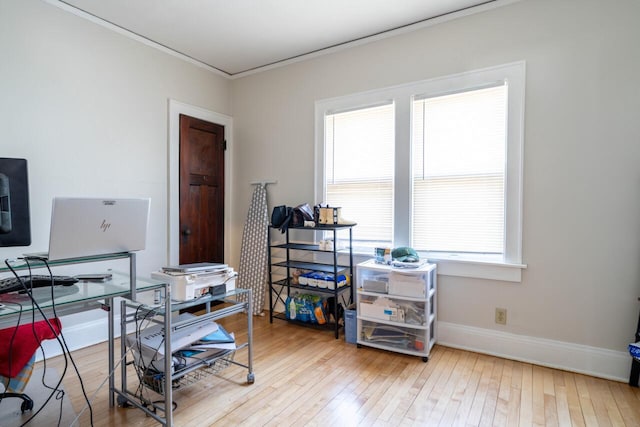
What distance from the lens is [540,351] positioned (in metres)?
2.62

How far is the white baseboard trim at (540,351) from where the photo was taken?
7.88 feet

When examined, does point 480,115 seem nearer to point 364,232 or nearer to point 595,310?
point 364,232

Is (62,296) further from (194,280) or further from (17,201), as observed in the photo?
(17,201)

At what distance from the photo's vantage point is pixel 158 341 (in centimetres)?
201

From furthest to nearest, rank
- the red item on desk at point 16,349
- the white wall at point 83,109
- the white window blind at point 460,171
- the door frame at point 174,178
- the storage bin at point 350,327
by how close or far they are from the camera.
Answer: the door frame at point 174,178 → the storage bin at point 350,327 → the white window blind at point 460,171 → the white wall at point 83,109 → the red item on desk at point 16,349

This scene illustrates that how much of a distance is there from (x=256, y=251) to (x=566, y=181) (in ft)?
9.59

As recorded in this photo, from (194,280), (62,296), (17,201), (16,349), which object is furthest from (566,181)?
(17,201)

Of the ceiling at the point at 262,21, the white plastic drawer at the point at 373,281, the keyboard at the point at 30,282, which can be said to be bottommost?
the white plastic drawer at the point at 373,281

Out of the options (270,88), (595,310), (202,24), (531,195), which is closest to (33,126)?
(202,24)

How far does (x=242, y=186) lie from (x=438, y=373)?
9.35ft

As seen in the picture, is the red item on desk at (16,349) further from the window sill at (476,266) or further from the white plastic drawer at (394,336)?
the window sill at (476,266)

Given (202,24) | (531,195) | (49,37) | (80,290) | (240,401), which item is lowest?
(240,401)

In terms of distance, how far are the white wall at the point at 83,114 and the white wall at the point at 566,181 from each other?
247cm

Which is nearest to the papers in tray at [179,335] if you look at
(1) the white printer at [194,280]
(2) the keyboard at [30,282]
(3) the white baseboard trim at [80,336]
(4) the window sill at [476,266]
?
(1) the white printer at [194,280]
